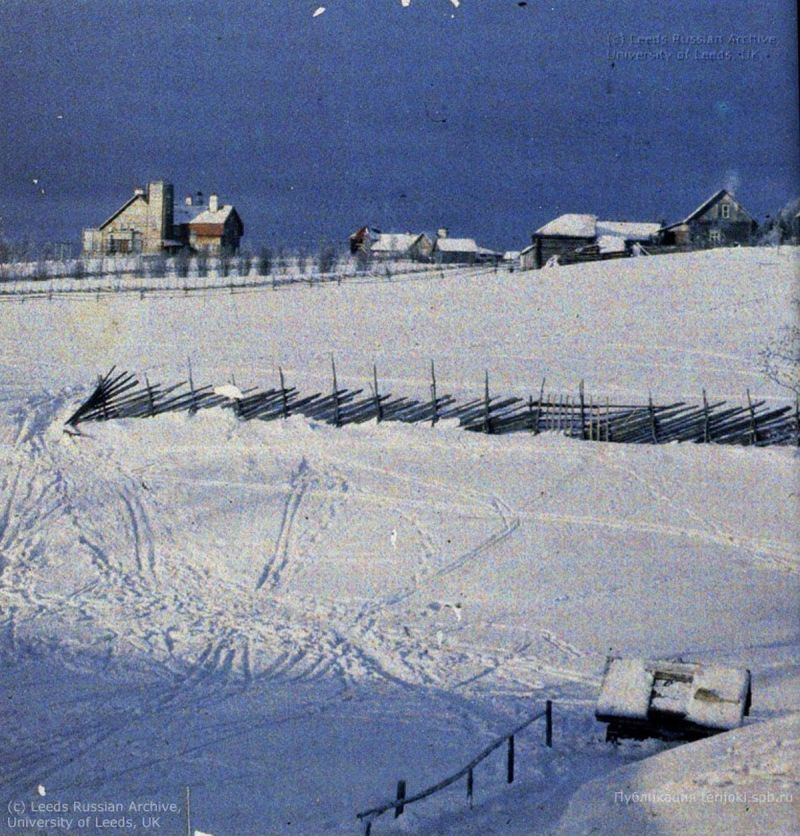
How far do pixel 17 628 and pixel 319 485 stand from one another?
7.16m

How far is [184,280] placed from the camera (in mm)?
44469

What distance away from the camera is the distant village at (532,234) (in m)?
47.9

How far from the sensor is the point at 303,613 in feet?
49.3

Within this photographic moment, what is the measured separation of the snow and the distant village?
38.0 metres

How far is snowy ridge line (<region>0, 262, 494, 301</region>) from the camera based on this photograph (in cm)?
4041

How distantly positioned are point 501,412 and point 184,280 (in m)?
24.8

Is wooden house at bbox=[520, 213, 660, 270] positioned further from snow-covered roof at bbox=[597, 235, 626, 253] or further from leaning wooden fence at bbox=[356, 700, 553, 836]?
leaning wooden fence at bbox=[356, 700, 553, 836]

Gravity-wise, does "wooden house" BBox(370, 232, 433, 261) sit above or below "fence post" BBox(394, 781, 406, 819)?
above

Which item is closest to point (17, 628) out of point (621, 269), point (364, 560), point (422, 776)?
point (364, 560)

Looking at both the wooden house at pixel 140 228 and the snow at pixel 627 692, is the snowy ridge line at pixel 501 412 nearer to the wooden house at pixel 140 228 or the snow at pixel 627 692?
the snow at pixel 627 692

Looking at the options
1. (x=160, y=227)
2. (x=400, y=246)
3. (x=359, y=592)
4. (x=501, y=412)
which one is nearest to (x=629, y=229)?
(x=400, y=246)

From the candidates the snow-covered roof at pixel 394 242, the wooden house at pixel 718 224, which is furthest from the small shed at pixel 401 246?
the wooden house at pixel 718 224

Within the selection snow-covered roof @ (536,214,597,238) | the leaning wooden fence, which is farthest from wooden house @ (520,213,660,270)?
the leaning wooden fence

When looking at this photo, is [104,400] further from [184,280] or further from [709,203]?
[709,203]
